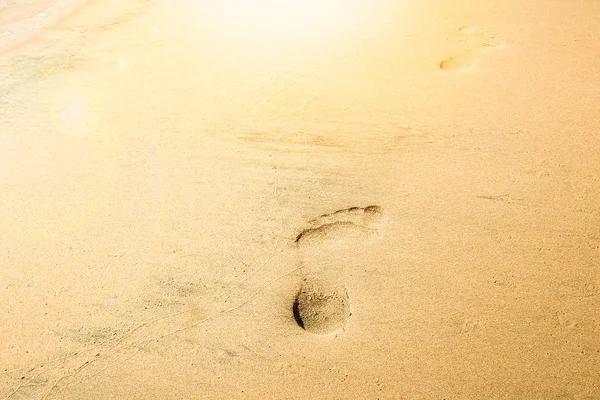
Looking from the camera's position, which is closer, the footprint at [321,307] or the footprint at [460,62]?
the footprint at [321,307]

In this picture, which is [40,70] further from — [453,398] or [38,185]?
[453,398]

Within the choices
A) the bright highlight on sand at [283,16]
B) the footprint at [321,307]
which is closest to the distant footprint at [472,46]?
the bright highlight on sand at [283,16]

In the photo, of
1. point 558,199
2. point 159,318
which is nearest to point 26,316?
point 159,318

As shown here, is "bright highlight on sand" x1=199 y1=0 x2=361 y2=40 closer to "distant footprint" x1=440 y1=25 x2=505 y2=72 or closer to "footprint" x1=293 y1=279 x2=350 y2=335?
"distant footprint" x1=440 y1=25 x2=505 y2=72

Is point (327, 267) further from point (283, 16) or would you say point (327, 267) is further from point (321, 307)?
point (283, 16)

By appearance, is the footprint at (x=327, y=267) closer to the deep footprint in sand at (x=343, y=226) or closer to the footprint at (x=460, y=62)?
the deep footprint in sand at (x=343, y=226)

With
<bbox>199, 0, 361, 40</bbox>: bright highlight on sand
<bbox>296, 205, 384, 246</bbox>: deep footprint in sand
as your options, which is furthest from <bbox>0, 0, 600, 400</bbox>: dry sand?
<bbox>199, 0, 361, 40</bbox>: bright highlight on sand
